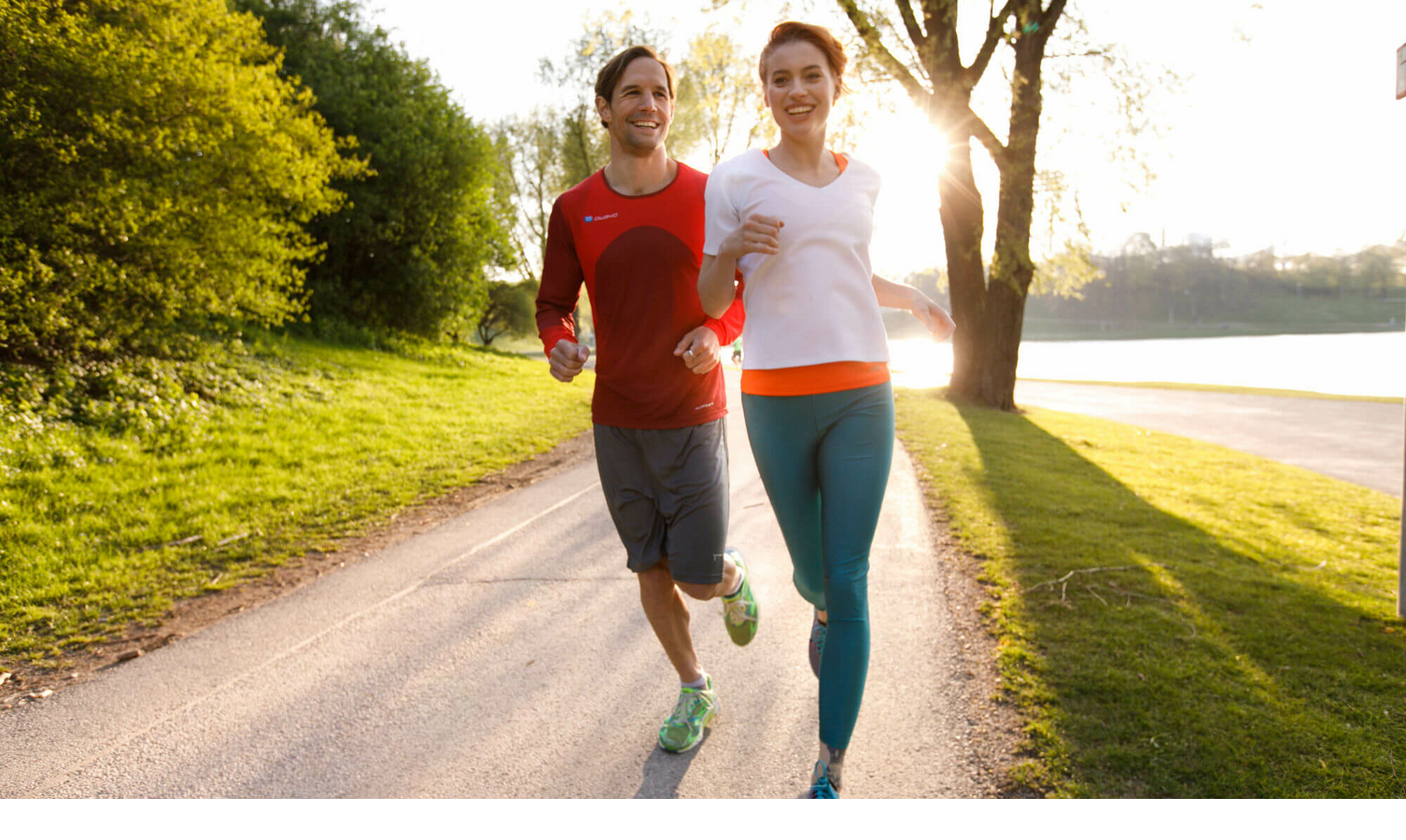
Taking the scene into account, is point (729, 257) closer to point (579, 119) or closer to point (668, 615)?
point (668, 615)

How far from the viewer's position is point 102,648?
450cm

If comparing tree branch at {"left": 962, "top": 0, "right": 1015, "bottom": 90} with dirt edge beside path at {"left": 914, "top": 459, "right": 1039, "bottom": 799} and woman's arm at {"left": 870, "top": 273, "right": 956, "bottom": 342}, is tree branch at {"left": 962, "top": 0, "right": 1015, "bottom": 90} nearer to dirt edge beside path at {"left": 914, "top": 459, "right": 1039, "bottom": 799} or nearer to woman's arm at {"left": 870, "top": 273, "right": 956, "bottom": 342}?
dirt edge beside path at {"left": 914, "top": 459, "right": 1039, "bottom": 799}

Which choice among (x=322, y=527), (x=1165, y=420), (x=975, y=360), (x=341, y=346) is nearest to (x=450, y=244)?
(x=341, y=346)

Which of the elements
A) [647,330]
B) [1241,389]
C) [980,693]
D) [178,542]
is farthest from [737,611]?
[1241,389]

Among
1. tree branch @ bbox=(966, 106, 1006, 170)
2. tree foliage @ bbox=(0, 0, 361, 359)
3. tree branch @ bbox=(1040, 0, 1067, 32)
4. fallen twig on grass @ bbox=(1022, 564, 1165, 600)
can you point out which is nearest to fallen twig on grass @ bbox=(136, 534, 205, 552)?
tree foliage @ bbox=(0, 0, 361, 359)

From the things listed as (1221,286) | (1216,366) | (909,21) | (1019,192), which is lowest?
(1216,366)

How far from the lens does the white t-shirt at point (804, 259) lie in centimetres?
245

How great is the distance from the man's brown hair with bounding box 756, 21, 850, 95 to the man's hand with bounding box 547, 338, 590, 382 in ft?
3.32

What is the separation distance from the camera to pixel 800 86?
2.47m

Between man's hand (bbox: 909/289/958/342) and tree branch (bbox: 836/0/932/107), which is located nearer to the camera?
man's hand (bbox: 909/289/958/342)

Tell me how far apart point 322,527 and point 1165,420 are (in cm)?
1873

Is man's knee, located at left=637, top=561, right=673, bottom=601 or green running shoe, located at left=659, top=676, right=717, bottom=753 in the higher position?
man's knee, located at left=637, top=561, right=673, bottom=601

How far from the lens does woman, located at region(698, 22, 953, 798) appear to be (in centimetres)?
246

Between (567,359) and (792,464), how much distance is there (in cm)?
80
